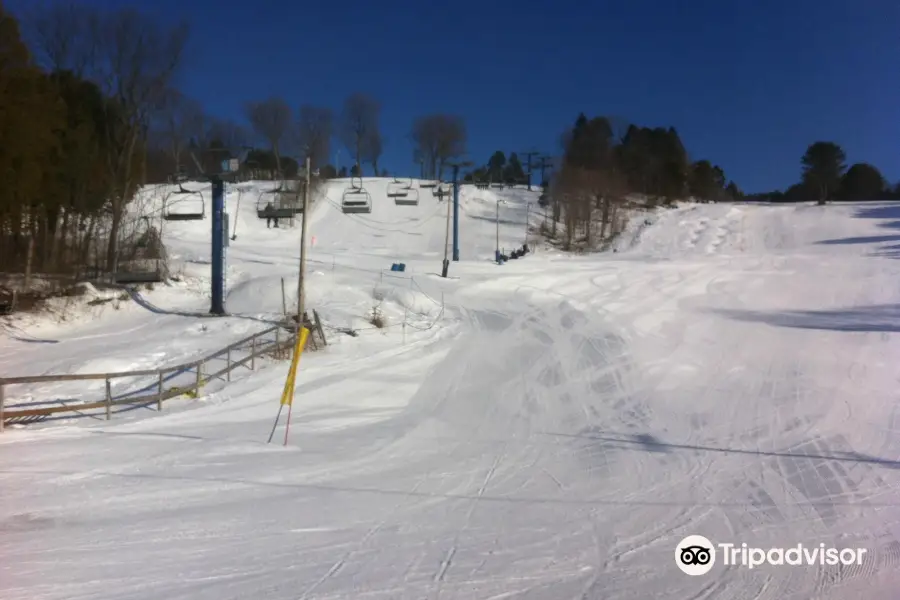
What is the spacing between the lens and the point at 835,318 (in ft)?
87.5

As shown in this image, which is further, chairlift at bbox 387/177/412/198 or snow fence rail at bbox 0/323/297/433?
chairlift at bbox 387/177/412/198

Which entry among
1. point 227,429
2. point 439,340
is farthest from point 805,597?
point 439,340

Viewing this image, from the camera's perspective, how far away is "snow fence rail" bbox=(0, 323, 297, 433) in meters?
12.7

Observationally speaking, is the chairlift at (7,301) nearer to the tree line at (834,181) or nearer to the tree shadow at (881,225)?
the tree shadow at (881,225)

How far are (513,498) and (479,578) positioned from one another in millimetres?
2781

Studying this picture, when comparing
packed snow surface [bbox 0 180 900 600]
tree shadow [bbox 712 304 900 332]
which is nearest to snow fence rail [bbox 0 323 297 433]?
packed snow surface [bbox 0 180 900 600]

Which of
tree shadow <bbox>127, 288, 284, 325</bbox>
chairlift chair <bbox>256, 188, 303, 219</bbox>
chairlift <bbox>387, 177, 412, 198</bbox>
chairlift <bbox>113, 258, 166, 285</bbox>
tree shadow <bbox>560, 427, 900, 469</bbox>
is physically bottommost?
tree shadow <bbox>560, 427, 900, 469</bbox>

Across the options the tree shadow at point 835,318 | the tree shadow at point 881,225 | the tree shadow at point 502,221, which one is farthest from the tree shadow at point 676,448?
the tree shadow at point 502,221

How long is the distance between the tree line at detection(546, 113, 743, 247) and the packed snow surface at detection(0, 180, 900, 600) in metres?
32.7

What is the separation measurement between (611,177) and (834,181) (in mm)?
39434

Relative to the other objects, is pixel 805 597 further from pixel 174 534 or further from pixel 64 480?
pixel 64 480

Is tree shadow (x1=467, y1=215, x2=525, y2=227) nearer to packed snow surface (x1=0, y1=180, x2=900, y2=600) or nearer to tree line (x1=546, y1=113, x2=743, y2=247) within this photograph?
tree line (x1=546, y1=113, x2=743, y2=247)

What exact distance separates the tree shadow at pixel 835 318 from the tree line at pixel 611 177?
30970mm

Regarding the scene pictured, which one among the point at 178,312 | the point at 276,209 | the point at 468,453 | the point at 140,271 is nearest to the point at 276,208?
the point at 276,209
